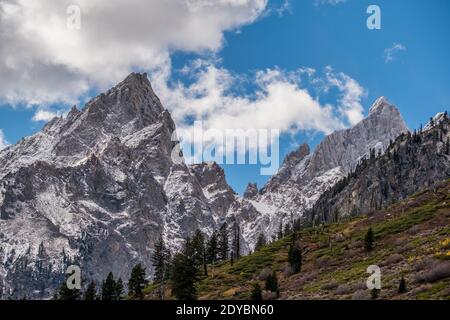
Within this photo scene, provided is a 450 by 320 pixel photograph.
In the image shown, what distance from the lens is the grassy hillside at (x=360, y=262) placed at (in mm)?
51656

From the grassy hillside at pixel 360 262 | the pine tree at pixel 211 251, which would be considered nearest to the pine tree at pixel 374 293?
the grassy hillside at pixel 360 262

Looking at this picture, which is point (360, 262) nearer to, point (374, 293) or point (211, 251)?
point (374, 293)

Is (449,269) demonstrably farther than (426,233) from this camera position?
No

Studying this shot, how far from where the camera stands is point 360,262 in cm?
8756

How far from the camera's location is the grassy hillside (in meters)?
51.7

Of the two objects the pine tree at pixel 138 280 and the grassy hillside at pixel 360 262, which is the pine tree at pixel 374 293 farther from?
the pine tree at pixel 138 280

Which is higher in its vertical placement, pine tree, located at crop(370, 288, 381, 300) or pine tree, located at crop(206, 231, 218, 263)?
pine tree, located at crop(206, 231, 218, 263)

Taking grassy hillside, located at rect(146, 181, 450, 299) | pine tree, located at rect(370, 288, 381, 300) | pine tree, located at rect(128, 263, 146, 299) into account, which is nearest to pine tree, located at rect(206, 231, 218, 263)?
grassy hillside, located at rect(146, 181, 450, 299)

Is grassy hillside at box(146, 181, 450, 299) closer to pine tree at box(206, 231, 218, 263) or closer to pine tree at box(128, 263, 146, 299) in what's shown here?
pine tree at box(128, 263, 146, 299)
